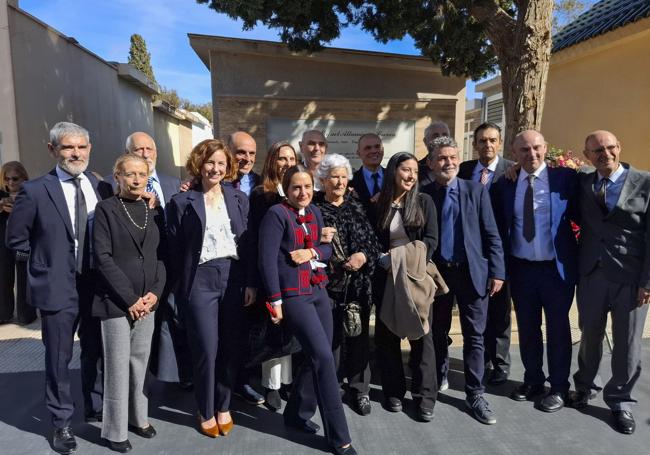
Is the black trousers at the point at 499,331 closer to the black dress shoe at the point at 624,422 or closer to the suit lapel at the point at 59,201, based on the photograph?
the black dress shoe at the point at 624,422

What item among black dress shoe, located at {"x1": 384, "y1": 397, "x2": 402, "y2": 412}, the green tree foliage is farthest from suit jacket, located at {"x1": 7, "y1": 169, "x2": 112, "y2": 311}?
the green tree foliage

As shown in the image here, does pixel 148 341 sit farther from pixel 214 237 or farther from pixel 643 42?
pixel 643 42

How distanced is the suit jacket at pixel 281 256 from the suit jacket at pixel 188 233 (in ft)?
0.91

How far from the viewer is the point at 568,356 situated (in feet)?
11.0

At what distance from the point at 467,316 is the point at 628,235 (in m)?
1.18

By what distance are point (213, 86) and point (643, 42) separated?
7894 millimetres

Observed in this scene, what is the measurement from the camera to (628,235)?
3051 millimetres

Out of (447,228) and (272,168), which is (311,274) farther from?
(447,228)

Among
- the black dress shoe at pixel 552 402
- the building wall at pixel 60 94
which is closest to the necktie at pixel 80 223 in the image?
the black dress shoe at pixel 552 402

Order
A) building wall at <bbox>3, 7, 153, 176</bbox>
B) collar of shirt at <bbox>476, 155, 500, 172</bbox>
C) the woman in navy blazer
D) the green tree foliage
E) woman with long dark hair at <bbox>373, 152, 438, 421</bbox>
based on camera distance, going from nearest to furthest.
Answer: the woman in navy blazer < woman with long dark hair at <bbox>373, 152, 438, 421</bbox> < collar of shirt at <bbox>476, 155, 500, 172</bbox> < building wall at <bbox>3, 7, 153, 176</bbox> < the green tree foliage

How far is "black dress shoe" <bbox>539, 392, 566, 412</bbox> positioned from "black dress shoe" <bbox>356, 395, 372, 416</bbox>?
4.13ft

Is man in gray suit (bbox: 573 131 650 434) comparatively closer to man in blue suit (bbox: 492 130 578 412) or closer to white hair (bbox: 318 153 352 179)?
man in blue suit (bbox: 492 130 578 412)

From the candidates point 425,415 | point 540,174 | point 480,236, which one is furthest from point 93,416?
point 540,174

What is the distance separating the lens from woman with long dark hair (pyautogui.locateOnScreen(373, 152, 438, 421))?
306 centimetres
